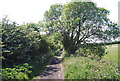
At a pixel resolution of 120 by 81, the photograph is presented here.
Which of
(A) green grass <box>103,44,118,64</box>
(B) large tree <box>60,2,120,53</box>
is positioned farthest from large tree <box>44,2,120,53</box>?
(A) green grass <box>103,44,118,64</box>

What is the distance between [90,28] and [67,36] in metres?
4.26

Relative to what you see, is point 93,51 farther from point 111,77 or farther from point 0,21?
point 0,21


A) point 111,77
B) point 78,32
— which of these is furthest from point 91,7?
point 111,77

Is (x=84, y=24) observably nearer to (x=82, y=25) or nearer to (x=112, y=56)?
(x=82, y=25)

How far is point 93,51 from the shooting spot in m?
16.1

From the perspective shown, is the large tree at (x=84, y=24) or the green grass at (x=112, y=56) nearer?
the green grass at (x=112, y=56)

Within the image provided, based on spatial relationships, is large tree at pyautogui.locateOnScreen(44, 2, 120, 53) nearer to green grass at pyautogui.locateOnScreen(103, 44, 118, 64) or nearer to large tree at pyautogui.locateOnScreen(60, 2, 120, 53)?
large tree at pyautogui.locateOnScreen(60, 2, 120, 53)

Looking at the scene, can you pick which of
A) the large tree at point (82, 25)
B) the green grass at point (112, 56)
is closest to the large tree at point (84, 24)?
the large tree at point (82, 25)

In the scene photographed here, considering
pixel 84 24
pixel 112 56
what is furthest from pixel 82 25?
pixel 112 56

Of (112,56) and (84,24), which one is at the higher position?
(84,24)

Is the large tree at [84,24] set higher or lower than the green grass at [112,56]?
higher

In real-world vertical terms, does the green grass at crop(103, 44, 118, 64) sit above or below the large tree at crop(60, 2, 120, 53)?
below

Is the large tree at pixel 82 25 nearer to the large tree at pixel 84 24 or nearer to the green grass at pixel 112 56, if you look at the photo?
the large tree at pixel 84 24

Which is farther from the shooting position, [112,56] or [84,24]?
[84,24]
